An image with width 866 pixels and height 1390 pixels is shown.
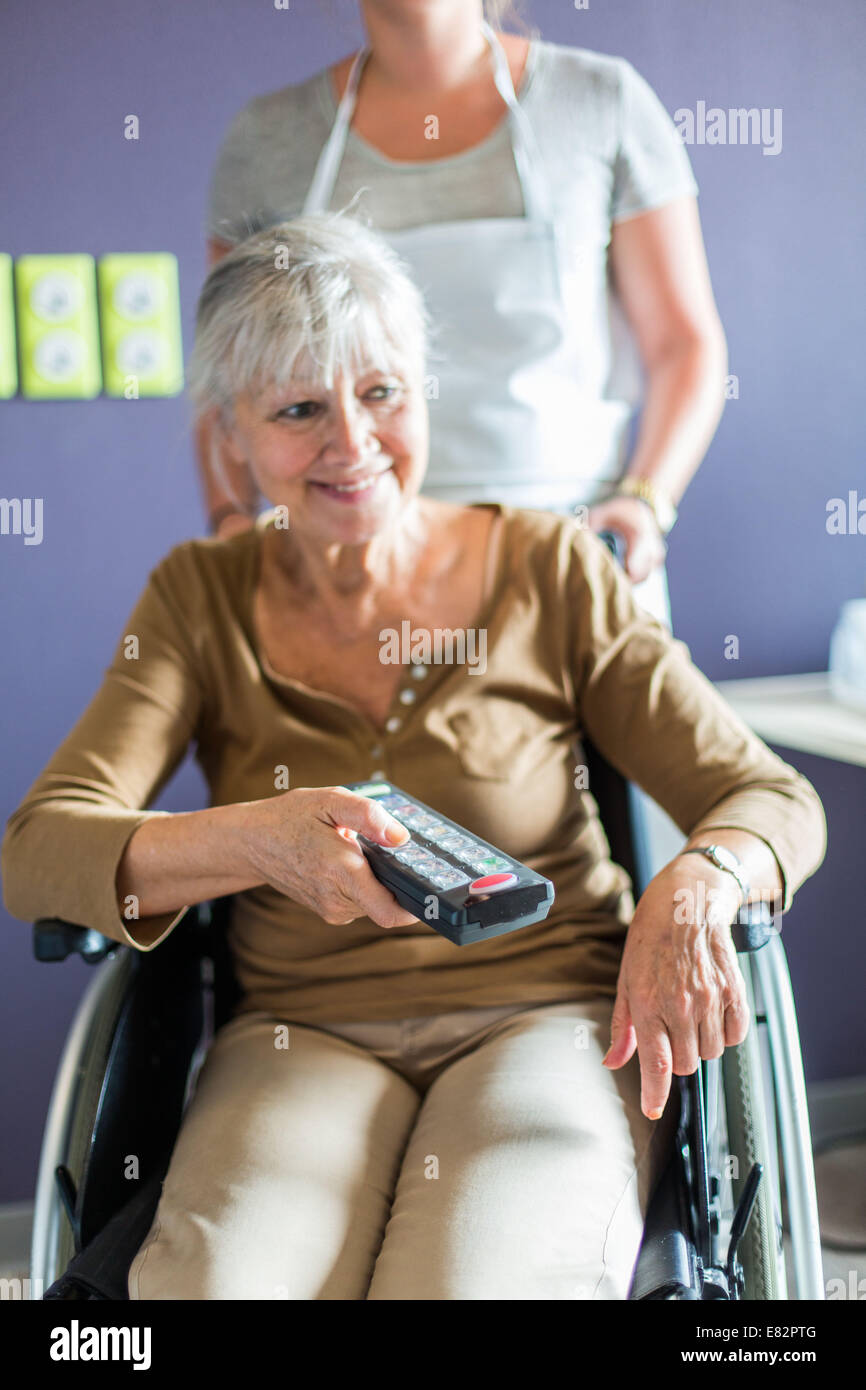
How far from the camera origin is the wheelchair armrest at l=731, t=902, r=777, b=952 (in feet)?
2.82

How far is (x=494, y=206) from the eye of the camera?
4.37ft

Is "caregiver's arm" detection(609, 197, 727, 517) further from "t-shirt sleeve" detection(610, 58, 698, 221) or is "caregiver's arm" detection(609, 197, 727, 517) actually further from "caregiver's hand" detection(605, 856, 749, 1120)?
"caregiver's hand" detection(605, 856, 749, 1120)

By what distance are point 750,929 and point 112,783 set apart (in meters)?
0.51

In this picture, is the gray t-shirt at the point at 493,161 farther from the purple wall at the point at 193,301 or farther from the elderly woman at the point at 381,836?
the elderly woman at the point at 381,836

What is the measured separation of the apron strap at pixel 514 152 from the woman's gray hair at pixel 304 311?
0.98ft

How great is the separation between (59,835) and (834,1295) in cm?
101

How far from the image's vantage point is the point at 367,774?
104cm

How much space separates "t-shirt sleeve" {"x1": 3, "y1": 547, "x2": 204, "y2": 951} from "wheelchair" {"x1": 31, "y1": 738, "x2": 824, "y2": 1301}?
0.10ft

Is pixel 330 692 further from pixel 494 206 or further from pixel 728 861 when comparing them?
pixel 494 206

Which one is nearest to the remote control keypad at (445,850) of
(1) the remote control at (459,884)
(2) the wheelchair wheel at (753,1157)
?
(1) the remote control at (459,884)

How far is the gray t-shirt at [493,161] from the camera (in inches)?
52.2

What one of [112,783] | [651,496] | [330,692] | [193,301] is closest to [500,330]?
[651,496]

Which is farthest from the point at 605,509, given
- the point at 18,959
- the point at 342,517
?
the point at 18,959

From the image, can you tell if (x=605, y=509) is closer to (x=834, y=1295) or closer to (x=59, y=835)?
(x=59, y=835)
